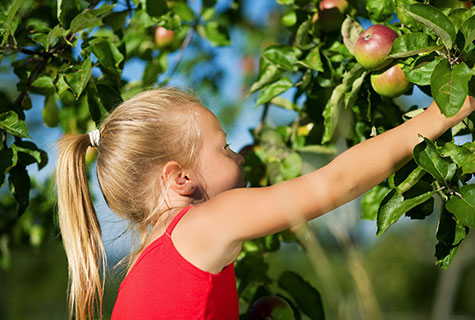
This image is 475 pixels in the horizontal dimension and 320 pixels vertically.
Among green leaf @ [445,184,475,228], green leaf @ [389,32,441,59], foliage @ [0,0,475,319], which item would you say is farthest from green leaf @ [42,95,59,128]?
green leaf @ [445,184,475,228]

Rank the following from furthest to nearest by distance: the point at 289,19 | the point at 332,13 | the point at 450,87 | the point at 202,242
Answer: the point at 289,19, the point at 332,13, the point at 202,242, the point at 450,87

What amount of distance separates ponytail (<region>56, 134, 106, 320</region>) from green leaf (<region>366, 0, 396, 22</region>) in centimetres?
66

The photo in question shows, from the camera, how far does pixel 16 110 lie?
122 centimetres

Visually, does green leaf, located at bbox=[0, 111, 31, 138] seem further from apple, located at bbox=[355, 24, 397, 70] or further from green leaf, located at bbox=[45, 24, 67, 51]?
apple, located at bbox=[355, 24, 397, 70]

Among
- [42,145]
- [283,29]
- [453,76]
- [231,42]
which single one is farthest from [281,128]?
[453,76]

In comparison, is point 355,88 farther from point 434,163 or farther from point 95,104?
point 95,104

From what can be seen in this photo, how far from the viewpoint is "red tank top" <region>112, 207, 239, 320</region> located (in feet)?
3.16

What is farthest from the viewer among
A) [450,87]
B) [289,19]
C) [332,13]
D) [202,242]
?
[289,19]

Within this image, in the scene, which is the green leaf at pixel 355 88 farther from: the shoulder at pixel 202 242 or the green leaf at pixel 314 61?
the shoulder at pixel 202 242

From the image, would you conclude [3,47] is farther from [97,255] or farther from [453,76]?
[453,76]

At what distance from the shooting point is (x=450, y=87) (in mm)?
731

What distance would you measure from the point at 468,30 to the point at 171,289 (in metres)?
0.63

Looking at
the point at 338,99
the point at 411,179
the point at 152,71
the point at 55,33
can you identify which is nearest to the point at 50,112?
the point at 152,71

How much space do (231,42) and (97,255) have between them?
74 cm
